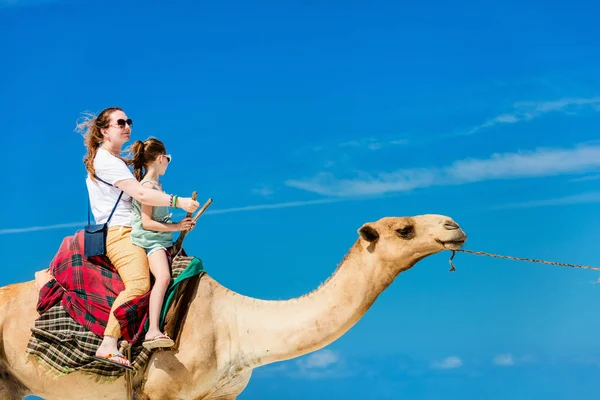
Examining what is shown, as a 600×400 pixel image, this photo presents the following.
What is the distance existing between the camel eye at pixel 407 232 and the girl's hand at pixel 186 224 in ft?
6.71

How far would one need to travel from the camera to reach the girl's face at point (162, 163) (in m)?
8.70

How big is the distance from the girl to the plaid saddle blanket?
132 millimetres

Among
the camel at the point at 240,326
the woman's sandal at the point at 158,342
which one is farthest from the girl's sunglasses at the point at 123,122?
the woman's sandal at the point at 158,342

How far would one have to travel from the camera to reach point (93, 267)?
8539mm

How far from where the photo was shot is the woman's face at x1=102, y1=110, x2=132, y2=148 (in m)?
8.83

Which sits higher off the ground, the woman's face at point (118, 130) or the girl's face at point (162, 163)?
the woman's face at point (118, 130)

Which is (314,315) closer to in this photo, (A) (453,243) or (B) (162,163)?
(A) (453,243)

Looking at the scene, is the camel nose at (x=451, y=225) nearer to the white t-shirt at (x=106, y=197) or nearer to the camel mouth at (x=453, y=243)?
the camel mouth at (x=453, y=243)

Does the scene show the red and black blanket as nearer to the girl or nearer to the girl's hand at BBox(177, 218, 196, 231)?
the girl

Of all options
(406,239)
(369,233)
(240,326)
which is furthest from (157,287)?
(406,239)

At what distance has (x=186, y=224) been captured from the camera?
27.6 ft

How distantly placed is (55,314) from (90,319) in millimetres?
367

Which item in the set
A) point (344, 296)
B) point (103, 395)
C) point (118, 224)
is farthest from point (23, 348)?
point (344, 296)

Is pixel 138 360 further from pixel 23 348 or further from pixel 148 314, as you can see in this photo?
pixel 23 348
